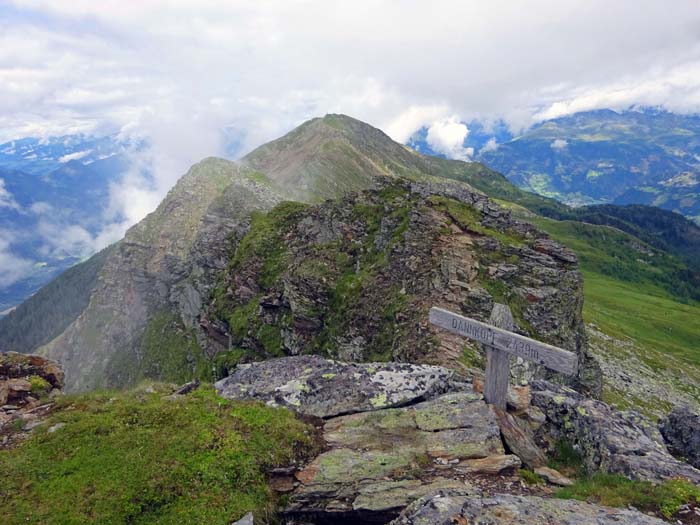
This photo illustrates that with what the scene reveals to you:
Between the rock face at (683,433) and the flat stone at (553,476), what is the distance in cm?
850

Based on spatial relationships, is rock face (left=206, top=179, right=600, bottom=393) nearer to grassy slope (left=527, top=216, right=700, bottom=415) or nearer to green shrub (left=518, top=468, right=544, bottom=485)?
green shrub (left=518, top=468, right=544, bottom=485)

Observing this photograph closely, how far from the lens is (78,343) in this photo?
431 feet

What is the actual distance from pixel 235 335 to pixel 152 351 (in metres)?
52.1

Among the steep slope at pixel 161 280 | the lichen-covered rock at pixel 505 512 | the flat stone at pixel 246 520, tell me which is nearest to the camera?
the lichen-covered rock at pixel 505 512

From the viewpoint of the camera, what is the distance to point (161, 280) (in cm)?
12000

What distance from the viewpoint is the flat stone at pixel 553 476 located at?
1341 cm

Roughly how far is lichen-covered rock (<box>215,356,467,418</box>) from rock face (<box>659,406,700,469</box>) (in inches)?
395

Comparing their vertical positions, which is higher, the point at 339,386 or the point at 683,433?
the point at 339,386

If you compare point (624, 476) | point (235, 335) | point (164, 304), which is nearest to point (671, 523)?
point (624, 476)

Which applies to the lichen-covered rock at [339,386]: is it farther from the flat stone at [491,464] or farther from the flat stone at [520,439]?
the flat stone at [491,464]

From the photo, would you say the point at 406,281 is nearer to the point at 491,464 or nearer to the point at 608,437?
the point at 608,437

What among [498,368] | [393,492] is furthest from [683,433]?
[393,492]

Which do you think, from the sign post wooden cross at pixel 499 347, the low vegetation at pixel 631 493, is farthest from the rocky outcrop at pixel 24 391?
the low vegetation at pixel 631 493

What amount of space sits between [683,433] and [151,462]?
2189cm
